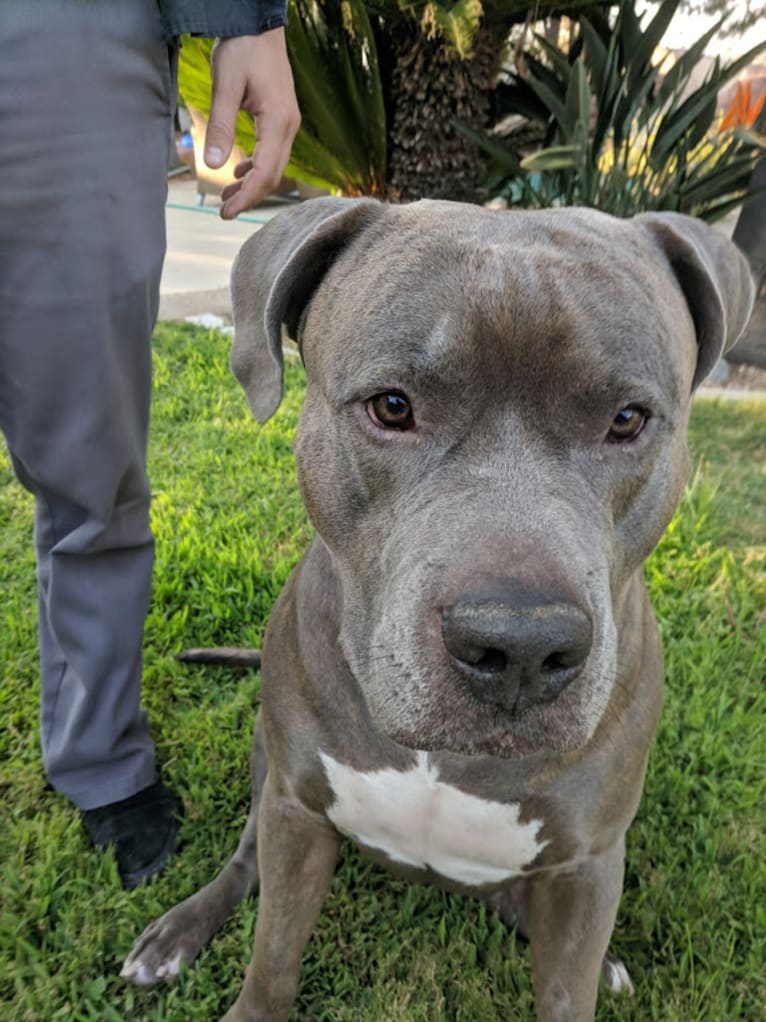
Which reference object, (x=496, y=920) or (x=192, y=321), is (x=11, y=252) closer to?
(x=496, y=920)

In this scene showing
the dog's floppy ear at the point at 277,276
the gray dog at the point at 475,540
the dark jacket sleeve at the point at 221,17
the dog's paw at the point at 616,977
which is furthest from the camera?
the dog's paw at the point at 616,977

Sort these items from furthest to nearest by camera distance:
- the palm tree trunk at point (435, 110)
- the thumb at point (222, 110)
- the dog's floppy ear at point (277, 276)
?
the palm tree trunk at point (435, 110) → the thumb at point (222, 110) → the dog's floppy ear at point (277, 276)

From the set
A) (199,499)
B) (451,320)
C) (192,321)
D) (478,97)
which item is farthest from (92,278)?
(192,321)

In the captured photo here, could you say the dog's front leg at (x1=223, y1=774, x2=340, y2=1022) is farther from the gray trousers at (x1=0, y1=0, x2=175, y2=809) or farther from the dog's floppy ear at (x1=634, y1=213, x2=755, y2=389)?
the dog's floppy ear at (x1=634, y1=213, x2=755, y2=389)

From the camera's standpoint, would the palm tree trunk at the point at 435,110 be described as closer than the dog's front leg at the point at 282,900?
No

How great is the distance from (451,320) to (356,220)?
0.41 m

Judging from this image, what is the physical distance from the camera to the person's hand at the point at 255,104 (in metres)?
1.98

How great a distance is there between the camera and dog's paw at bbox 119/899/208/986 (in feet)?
6.79

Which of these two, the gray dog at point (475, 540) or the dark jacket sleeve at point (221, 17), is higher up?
the dark jacket sleeve at point (221, 17)

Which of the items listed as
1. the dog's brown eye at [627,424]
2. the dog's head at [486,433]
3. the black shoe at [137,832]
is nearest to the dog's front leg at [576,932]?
the dog's head at [486,433]

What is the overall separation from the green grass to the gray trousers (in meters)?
0.26

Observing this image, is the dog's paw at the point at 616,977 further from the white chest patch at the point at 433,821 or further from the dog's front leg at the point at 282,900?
the dog's front leg at the point at 282,900

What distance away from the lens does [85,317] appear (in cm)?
185

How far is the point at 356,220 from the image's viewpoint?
171 cm
